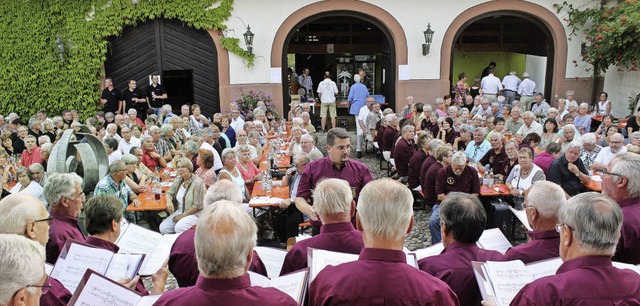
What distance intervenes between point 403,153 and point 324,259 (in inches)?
255

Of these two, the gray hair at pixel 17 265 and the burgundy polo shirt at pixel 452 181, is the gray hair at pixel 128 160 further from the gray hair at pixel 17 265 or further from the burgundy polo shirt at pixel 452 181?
the gray hair at pixel 17 265

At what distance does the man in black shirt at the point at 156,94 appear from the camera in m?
15.2

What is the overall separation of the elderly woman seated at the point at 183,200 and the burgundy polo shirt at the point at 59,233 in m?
2.08

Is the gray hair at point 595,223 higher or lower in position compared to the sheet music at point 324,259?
higher

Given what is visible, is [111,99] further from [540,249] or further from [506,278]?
[506,278]

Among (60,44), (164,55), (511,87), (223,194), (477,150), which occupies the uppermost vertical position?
(60,44)

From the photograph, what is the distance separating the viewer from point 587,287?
266cm

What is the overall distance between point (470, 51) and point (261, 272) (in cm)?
1839

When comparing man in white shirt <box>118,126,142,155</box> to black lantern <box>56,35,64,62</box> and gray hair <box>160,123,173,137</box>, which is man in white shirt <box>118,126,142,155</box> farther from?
black lantern <box>56,35,64,62</box>

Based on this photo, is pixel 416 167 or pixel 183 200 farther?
pixel 416 167

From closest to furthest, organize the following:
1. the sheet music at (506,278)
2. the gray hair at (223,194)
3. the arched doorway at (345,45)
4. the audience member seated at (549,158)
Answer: the sheet music at (506,278) → the gray hair at (223,194) → the audience member seated at (549,158) → the arched doorway at (345,45)

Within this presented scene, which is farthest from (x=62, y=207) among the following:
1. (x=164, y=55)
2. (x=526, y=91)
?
(x=526, y=91)

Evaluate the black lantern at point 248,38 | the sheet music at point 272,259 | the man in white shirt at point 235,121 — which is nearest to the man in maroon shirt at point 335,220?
the sheet music at point 272,259

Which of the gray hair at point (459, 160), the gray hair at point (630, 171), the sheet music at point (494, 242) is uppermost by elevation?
the gray hair at point (630, 171)
